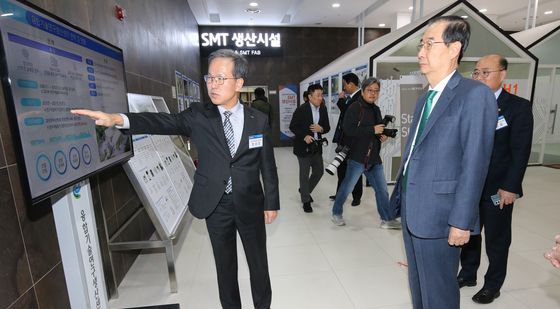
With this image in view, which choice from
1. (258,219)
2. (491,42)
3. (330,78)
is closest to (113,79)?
(258,219)

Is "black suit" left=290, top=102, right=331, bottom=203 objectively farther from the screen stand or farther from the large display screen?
the screen stand

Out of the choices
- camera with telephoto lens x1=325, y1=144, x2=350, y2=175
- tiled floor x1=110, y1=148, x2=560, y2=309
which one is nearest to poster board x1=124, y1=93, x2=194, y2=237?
tiled floor x1=110, y1=148, x2=560, y2=309

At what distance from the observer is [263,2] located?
22.8 ft

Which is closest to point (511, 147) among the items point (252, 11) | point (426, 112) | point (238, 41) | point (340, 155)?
point (426, 112)

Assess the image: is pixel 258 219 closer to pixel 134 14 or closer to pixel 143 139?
pixel 143 139

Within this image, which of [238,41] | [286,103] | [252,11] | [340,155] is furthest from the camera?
[286,103]

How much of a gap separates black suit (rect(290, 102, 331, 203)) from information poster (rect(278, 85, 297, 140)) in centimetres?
561

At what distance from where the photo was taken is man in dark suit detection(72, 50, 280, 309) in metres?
1.50

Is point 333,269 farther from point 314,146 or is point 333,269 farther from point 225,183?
point 314,146

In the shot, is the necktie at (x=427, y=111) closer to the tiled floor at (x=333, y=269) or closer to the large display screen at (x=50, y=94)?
the tiled floor at (x=333, y=269)

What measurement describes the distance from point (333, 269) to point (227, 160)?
1560 millimetres

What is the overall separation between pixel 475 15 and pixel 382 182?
3.58 metres

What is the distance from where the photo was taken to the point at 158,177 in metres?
2.55

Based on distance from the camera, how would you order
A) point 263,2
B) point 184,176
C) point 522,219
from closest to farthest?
point 184,176 → point 522,219 → point 263,2
